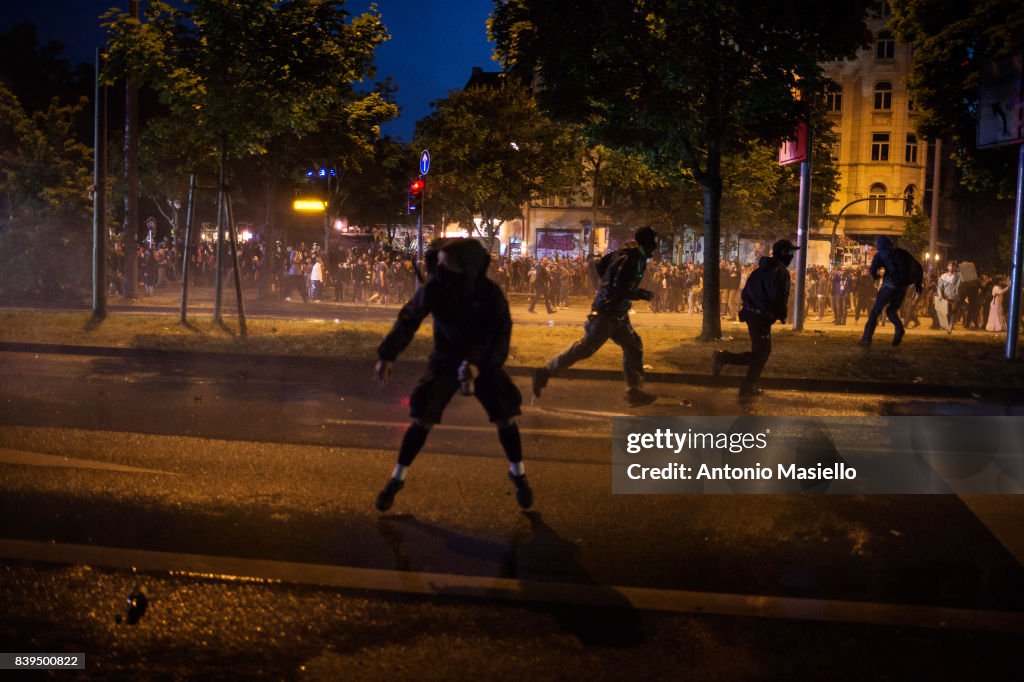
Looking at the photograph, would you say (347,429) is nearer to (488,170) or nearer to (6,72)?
(488,170)

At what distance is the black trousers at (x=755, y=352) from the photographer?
9.95 m

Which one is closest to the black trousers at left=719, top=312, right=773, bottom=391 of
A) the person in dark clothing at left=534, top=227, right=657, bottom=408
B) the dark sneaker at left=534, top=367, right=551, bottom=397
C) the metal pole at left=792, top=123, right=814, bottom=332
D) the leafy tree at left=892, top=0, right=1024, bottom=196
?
the person in dark clothing at left=534, top=227, right=657, bottom=408

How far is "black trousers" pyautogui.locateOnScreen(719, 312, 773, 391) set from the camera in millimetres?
9951

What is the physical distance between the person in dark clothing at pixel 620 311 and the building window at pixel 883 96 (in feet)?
169

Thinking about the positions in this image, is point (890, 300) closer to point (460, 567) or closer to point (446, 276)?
point (446, 276)

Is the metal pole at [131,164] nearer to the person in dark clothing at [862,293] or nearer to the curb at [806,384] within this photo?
the curb at [806,384]

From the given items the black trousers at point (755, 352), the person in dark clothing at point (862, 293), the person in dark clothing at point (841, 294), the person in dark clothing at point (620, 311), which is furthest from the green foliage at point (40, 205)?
the person in dark clothing at point (862, 293)

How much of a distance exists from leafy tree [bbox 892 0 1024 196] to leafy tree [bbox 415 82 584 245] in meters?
16.3

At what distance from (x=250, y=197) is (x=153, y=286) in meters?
9.92

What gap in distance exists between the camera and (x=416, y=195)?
1853 cm

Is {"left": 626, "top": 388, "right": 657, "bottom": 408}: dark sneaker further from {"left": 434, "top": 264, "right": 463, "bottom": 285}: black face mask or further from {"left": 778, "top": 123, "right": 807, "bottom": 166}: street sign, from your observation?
{"left": 778, "top": 123, "right": 807, "bottom": 166}: street sign

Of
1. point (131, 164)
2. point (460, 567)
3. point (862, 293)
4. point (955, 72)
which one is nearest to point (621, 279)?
point (460, 567)

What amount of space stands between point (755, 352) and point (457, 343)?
531 cm

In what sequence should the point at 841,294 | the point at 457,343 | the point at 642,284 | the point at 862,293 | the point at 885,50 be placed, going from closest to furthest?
the point at 457,343 < the point at 841,294 < the point at 862,293 < the point at 642,284 < the point at 885,50
